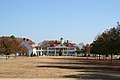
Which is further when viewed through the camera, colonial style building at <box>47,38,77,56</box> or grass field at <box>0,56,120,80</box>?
colonial style building at <box>47,38,77,56</box>

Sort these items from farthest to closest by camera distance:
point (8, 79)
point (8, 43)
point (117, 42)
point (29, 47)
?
point (29, 47) → point (8, 43) → point (117, 42) → point (8, 79)

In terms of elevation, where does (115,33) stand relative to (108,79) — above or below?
above

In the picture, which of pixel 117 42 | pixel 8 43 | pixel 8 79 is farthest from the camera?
pixel 8 43

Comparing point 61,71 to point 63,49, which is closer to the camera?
point 61,71

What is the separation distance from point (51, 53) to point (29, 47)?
1531cm

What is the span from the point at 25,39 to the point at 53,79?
172827 mm

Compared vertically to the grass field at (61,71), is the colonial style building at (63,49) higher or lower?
higher

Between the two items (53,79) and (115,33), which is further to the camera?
(115,33)

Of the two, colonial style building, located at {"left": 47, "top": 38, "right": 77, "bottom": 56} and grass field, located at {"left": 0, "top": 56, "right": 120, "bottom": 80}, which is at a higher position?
colonial style building, located at {"left": 47, "top": 38, "right": 77, "bottom": 56}

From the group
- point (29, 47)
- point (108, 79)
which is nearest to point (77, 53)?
point (29, 47)

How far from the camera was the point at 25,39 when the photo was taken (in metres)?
198

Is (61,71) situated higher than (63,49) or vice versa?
(63,49)

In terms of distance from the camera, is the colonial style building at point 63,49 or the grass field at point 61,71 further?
the colonial style building at point 63,49

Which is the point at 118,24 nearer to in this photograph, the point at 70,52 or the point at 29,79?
the point at 29,79
